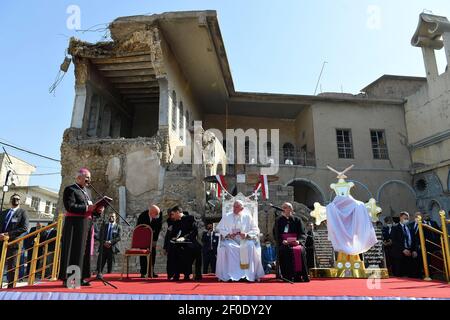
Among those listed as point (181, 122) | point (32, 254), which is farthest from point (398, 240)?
point (181, 122)

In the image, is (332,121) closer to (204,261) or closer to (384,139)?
(384,139)

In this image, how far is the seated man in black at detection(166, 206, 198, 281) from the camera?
6.56 m

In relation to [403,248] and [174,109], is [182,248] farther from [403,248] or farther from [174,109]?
[174,109]

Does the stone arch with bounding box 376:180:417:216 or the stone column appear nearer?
the stone column

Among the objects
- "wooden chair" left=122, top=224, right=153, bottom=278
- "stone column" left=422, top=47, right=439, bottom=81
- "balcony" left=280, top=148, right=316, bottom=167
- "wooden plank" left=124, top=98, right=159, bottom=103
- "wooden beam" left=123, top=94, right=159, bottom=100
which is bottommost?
"wooden chair" left=122, top=224, right=153, bottom=278

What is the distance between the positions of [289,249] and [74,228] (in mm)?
3912

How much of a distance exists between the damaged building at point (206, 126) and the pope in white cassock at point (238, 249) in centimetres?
460

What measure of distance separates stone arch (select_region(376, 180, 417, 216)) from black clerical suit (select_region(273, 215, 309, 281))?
14199 millimetres

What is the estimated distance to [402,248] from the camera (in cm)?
805

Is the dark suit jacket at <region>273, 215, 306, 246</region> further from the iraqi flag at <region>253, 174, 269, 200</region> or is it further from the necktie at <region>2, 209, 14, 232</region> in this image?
the necktie at <region>2, 209, 14, 232</region>

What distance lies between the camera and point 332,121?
2028 cm

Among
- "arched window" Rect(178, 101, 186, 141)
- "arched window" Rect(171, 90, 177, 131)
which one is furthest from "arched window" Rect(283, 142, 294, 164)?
"arched window" Rect(171, 90, 177, 131)

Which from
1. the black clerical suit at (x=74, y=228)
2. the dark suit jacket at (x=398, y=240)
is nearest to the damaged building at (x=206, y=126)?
the dark suit jacket at (x=398, y=240)
